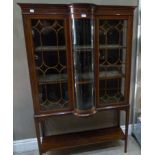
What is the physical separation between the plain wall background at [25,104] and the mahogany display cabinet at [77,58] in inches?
9.9

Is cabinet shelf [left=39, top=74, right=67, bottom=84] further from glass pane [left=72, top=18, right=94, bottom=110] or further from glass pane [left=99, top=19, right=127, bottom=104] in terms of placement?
glass pane [left=99, top=19, right=127, bottom=104]

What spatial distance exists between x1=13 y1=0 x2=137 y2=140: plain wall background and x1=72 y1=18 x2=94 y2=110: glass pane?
435mm

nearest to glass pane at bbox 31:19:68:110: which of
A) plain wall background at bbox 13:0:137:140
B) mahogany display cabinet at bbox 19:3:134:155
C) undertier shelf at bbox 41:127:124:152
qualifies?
mahogany display cabinet at bbox 19:3:134:155

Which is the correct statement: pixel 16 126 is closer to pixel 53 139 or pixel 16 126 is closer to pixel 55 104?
pixel 53 139

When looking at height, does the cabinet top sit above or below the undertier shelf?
above

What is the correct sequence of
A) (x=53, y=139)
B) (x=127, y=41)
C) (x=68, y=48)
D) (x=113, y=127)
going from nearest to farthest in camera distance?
(x=68, y=48)
(x=127, y=41)
(x=53, y=139)
(x=113, y=127)

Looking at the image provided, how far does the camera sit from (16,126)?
80.9 inches

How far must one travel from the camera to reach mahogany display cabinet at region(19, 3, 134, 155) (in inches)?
61.1

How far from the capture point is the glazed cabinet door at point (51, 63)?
62.3 inches

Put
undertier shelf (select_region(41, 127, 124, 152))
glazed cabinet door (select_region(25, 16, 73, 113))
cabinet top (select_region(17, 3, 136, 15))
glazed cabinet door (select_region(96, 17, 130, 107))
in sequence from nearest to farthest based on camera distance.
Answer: cabinet top (select_region(17, 3, 136, 15)) < glazed cabinet door (select_region(25, 16, 73, 113)) < glazed cabinet door (select_region(96, 17, 130, 107)) < undertier shelf (select_region(41, 127, 124, 152))

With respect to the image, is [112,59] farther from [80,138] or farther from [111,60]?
[80,138]

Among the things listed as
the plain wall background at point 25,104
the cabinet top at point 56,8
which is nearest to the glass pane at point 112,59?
the cabinet top at point 56,8

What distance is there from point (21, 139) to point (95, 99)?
1055 mm
